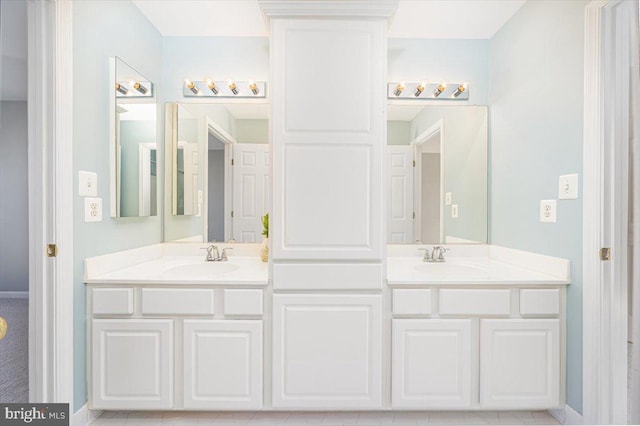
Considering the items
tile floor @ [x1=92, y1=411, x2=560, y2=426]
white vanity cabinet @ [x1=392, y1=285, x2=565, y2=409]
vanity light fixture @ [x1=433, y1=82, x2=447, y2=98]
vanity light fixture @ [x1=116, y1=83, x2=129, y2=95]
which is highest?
vanity light fixture @ [x1=433, y1=82, x2=447, y2=98]

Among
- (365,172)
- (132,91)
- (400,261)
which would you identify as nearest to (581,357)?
(400,261)

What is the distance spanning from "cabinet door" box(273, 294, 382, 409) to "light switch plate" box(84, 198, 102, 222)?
3.54 feet

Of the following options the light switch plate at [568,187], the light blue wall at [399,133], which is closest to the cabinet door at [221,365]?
the light blue wall at [399,133]

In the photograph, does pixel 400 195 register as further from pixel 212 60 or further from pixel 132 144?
pixel 132 144

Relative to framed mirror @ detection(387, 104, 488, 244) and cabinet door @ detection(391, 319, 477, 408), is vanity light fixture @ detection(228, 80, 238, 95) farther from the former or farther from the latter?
cabinet door @ detection(391, 319, 477, 408)

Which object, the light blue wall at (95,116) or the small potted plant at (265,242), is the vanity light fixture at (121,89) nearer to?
the light blue wall at (95,116)

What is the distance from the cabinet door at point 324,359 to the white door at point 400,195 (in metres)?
0.82

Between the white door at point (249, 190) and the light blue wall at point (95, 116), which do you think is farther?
the white door at point (249, 190)

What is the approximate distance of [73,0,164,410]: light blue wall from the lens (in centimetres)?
167

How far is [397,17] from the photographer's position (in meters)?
2.19

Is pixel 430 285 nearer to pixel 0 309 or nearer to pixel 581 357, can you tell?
pixel 581 357

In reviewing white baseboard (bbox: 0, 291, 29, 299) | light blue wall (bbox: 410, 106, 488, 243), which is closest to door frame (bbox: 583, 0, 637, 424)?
light blue wall (bbox: 410, 106, 488, 243)

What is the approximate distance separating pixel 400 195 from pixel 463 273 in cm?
68

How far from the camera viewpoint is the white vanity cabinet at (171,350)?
5.61ft
